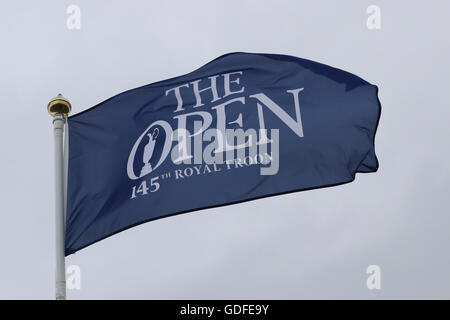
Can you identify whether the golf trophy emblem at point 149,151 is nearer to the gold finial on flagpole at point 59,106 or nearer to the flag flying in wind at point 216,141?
the flag flying in wind at point 216,141

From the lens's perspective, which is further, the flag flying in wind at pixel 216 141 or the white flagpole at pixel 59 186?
the flag flying in wind at pixel 216 141

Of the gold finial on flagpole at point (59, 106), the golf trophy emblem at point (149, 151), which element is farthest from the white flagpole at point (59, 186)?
the golf trophy emblem at point (149, 151)

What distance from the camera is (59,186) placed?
17.7 metres

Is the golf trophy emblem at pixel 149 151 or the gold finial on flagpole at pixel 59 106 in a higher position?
the gold finial on flagpole at pixel 59 106

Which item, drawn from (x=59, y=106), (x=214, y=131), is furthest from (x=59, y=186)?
(x=214, y=131)

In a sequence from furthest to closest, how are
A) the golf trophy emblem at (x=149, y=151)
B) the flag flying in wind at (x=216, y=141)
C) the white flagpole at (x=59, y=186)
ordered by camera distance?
the golf trophy emblem at (x=149, y=151), the flag flying in wind at (x=216, y=141), the white flagpole at (x=59, y=186)

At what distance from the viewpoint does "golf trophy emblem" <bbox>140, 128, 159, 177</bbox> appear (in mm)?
18328

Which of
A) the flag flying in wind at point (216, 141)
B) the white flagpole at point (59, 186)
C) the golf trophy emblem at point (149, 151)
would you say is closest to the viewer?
the white flagpole at point (59, 186)

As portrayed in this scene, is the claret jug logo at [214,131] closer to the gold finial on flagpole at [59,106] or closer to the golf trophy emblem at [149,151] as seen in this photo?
the golf trophy emblem at [149,151]

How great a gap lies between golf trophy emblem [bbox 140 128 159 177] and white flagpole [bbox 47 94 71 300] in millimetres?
1239

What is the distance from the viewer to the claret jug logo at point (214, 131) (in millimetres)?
18391
